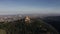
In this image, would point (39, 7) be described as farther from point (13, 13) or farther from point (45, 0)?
point (13, 13)

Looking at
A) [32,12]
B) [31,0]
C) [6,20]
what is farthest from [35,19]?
[6,20]

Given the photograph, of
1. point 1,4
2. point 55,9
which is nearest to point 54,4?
point 55,9

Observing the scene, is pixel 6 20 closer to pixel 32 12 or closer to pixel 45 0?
pixel 32 12

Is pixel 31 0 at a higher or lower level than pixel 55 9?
higher

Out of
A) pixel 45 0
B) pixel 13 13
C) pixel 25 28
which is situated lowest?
pixel 25 28

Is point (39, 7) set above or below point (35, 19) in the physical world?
above
